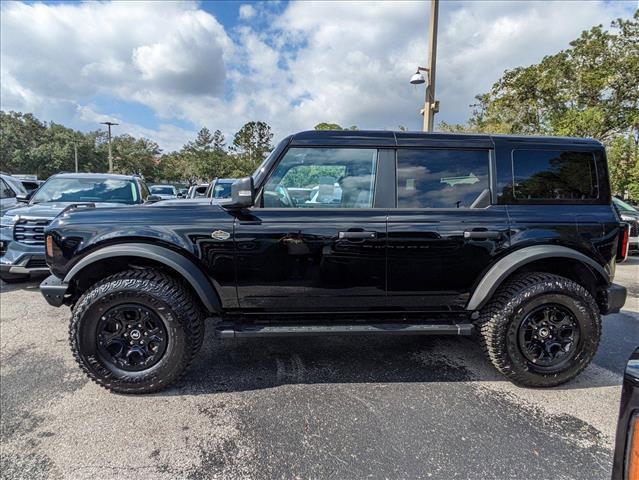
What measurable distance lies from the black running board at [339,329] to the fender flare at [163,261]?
272 mm

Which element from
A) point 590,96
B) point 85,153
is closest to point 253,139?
point 85,153

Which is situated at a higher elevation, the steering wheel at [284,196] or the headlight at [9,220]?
the steering wheel at [284,196]

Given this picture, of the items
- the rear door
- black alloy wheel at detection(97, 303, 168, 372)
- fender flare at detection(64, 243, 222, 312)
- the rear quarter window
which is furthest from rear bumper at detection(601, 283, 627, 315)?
black alloy wheel at detection(97, 303, 168, 372)

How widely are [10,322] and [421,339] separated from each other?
4540 mm

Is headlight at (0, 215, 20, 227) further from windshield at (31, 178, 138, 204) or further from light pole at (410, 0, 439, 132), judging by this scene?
light pole at (410, 0, 439, 132)

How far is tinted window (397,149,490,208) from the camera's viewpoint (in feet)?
8.96

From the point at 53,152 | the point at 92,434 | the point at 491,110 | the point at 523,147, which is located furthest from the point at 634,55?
the point at 53,152

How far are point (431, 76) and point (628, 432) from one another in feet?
27.9

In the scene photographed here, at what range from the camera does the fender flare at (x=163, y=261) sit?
8.27 feet

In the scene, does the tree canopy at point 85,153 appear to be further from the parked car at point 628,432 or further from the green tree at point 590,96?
the parked car at point 628,432

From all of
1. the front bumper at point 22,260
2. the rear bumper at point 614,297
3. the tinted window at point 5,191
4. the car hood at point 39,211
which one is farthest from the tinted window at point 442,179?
the tinted window at point 5,191

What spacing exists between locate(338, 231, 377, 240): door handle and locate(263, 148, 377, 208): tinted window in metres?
0.24

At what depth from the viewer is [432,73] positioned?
8102mm

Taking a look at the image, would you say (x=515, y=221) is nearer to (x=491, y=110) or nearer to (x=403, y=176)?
(x=403, y=176)
